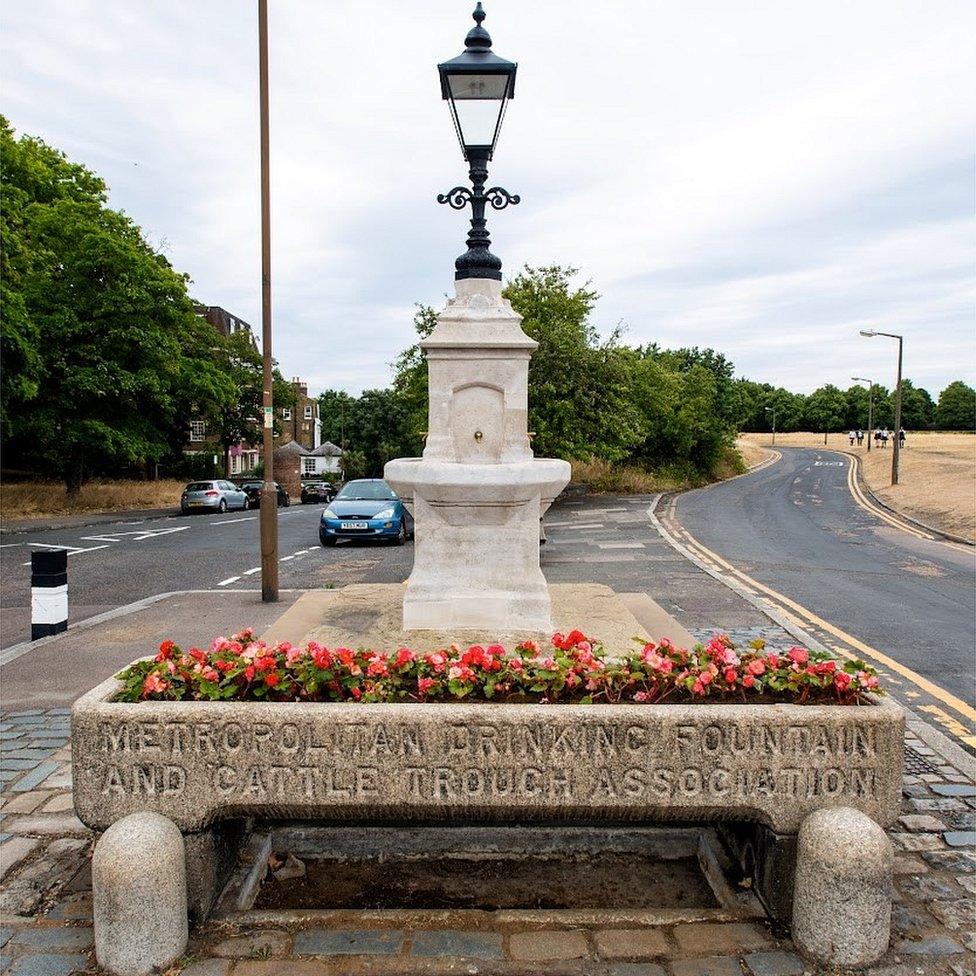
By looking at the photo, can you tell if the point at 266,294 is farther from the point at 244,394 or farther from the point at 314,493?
the point at 244,394

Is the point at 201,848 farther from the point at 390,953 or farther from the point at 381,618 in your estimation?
the point at 381,618

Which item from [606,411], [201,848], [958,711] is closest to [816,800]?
[201,848]

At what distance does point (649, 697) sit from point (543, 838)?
1052 millimetres

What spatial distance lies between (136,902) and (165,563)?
500 inches

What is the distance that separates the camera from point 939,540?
64.7 feet

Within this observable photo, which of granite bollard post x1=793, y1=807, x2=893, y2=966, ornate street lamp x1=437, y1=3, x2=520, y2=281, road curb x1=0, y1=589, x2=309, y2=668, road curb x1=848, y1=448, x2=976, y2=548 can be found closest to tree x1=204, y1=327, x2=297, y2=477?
road curb x1=848, y1=448, x2=976, y2=548

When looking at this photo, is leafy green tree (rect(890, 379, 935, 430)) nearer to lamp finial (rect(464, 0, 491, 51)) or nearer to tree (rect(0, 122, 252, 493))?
tree (rect(0, 122, 252, 493))

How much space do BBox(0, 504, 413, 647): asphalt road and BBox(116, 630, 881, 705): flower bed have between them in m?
5.90

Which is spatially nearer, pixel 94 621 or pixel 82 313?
pixel 94 621

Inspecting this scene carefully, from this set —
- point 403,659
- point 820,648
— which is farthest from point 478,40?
point 820,648

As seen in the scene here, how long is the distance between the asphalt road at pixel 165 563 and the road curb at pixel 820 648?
507cm

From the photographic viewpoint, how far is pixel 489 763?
328 centimetres

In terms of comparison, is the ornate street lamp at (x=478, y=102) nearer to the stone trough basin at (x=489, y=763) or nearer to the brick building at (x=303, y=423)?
the stone trough basin at (x=489, y=763)

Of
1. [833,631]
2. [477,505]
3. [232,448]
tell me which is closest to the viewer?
[477,505]
